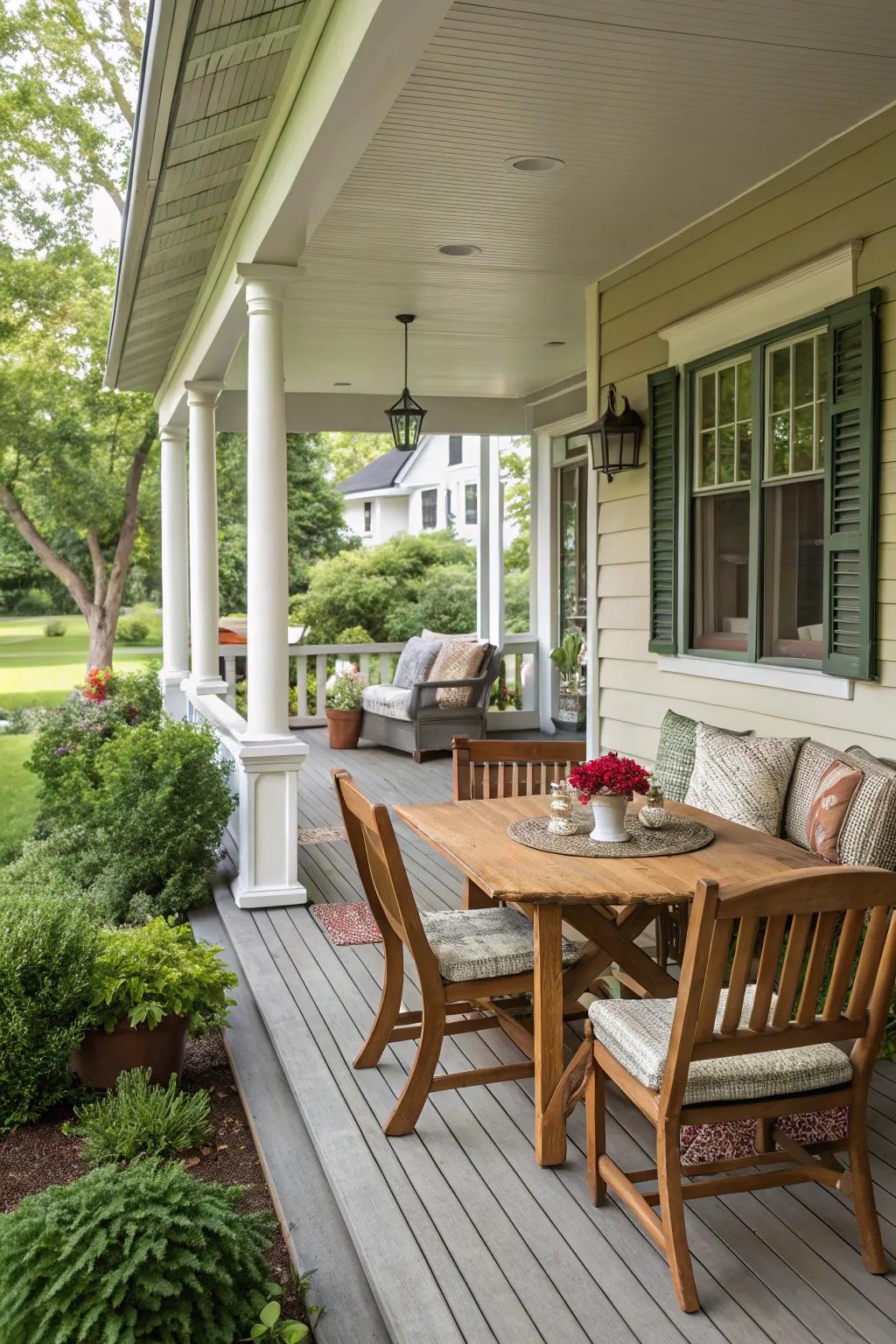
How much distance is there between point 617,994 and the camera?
3906 mm

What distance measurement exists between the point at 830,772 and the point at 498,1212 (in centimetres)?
→ 194

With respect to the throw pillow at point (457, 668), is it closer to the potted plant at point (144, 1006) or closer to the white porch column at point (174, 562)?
the white porch column at point (174, 562)

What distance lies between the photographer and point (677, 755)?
4852 mm

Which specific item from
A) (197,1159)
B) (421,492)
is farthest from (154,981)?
(421,492)

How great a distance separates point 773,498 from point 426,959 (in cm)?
267

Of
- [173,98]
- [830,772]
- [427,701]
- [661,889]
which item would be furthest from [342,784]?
[427,701]

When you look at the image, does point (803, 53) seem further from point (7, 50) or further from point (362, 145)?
point (7, 50)

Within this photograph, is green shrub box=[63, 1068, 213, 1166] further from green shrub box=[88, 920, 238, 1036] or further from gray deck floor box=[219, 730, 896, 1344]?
gray deck floor box=[219, 730, 896, 1344]

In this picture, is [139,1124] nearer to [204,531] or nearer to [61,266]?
[204,531]

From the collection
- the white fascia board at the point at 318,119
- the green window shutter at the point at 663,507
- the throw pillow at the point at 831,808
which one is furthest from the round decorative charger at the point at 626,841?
the white fascia board at the point at 318,119

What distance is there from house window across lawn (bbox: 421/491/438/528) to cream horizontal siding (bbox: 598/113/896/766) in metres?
17.3

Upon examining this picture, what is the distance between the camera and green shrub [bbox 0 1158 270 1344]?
82.0 inches

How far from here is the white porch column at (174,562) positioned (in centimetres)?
970

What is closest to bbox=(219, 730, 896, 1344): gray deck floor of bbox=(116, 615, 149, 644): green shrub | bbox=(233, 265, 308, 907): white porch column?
bbox=(233, 265, 308, 907): white porch column
